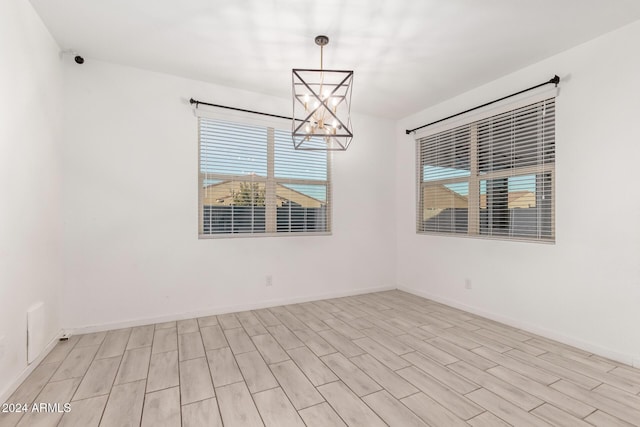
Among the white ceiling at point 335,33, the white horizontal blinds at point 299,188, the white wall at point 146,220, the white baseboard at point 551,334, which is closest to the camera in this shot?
the white ceiling at point 335,33

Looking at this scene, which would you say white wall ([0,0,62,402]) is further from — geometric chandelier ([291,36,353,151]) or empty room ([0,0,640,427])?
geometric chandelier ([291,36,353,151])

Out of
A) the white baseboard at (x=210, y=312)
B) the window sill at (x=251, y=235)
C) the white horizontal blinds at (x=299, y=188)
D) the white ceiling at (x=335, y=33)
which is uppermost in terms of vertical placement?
the white ceiling at (x=335, y=33)

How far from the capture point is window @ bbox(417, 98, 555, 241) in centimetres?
295

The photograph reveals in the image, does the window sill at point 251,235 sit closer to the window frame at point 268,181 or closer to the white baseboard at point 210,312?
the window frame at point 268,181

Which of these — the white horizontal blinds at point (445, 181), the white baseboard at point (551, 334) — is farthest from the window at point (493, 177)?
the white baseboard at point (551, 334)

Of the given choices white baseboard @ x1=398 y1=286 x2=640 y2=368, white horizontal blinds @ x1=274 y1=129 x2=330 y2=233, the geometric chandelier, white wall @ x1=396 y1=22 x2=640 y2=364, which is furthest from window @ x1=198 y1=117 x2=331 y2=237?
white wall @ x1=396 y1=22 x2=640 y2=364

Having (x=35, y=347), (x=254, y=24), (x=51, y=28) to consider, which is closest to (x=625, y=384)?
(x=254, y=24)

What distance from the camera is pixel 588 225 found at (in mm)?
2582

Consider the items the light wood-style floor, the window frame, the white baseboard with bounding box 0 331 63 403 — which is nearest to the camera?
the light wood-style floor

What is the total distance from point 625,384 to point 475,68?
2897 mm

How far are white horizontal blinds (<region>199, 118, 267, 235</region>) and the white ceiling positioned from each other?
626 millimetres

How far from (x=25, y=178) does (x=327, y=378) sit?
2.57m

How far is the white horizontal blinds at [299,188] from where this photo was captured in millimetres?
3896

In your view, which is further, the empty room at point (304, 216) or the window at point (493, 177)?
the window at point (493, 177)
